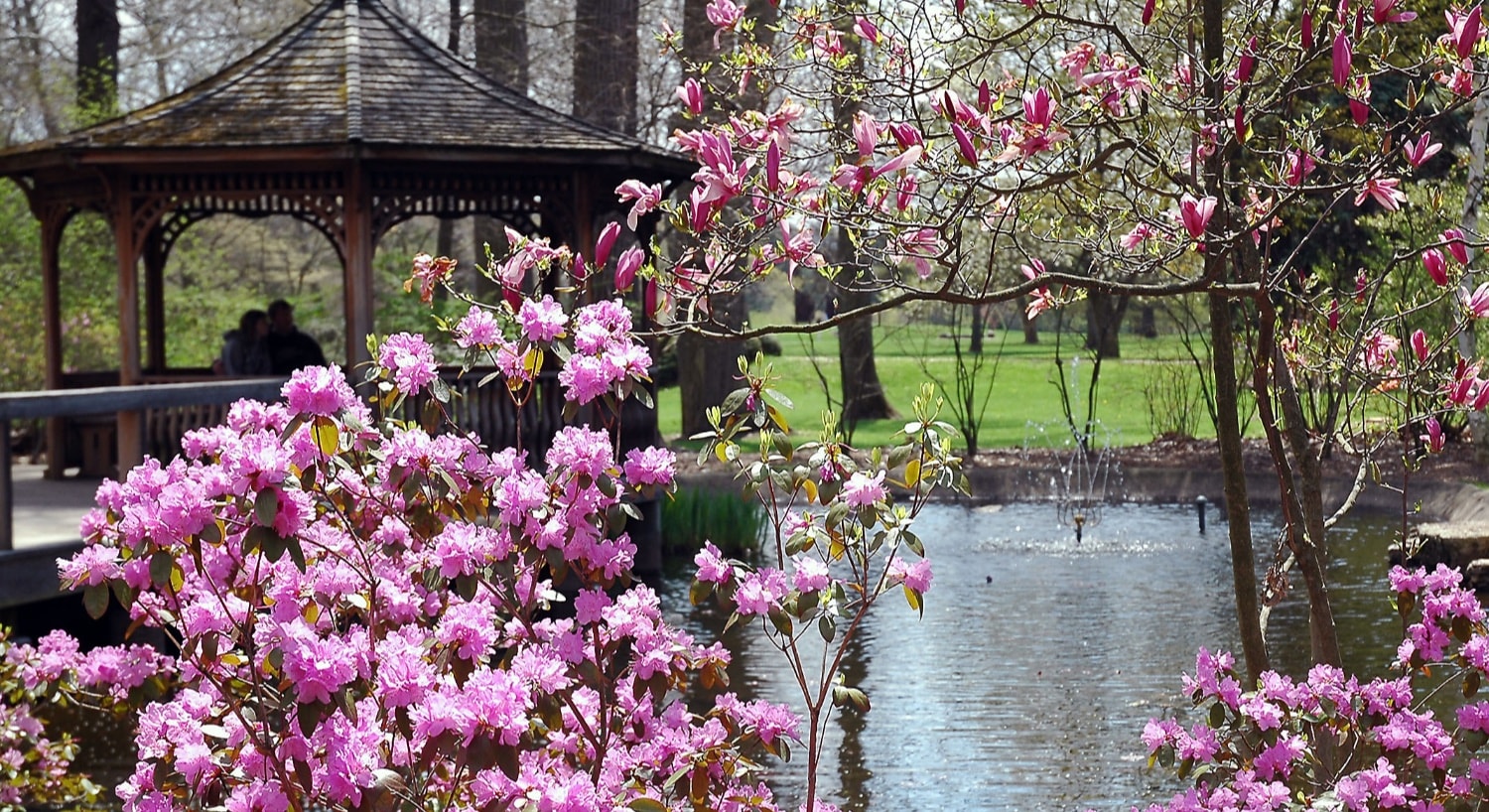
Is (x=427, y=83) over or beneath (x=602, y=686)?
over

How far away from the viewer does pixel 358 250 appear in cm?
1266

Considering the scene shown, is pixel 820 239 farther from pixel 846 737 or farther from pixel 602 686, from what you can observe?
pixel 846 737

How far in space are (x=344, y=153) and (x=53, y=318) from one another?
410 cm

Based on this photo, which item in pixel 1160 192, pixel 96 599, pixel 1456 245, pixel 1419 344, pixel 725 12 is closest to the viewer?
pixel 96 599

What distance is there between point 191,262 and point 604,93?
7.44m

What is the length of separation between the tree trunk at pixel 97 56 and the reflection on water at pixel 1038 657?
12.5 m

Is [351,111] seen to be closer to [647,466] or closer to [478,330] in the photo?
[478,330]

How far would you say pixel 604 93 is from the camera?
2064 cm

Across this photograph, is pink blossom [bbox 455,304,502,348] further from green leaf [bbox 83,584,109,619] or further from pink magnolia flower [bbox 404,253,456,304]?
pink magnolia flower [bbox 404,253,456,304]

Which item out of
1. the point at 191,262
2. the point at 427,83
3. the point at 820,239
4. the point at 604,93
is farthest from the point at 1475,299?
the point at 191,262

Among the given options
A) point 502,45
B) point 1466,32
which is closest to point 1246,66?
point 1466,32

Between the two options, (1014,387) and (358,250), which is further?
(1014,387)

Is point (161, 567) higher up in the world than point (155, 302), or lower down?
lower down

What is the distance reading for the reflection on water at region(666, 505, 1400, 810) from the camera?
7.11m
